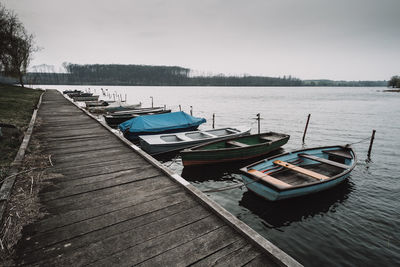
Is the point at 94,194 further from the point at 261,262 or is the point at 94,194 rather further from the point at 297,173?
the point at 297,173

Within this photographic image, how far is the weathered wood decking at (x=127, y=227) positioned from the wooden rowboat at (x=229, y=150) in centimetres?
445

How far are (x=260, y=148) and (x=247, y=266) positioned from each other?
971 centimetres

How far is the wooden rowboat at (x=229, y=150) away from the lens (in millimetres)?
10297

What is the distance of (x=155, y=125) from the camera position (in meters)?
14.9

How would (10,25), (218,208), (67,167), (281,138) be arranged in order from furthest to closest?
(10,25), (281,138), (67,167), (218,208)

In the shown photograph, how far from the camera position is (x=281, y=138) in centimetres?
1336

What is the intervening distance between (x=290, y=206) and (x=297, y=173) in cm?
168

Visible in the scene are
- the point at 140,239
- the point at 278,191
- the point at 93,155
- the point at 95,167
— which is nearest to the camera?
the point at 140,239

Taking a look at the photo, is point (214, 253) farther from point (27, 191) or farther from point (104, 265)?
point (27, 191)

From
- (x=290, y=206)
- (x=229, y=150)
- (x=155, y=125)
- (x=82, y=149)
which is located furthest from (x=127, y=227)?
(x=155, y=125)

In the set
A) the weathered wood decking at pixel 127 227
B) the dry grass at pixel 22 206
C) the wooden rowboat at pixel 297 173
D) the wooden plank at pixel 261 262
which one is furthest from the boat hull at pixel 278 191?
the dry grass at pixel 22 206

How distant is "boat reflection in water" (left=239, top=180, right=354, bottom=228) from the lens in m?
7.12

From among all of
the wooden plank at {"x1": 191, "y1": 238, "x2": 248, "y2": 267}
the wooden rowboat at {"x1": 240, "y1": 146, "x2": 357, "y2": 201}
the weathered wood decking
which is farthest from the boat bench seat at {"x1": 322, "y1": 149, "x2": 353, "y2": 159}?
the wooden plank at {"x1": 191, "y1": 238, "x2": 248, "y2": 267}

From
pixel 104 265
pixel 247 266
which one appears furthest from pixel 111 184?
pixel 247 266
